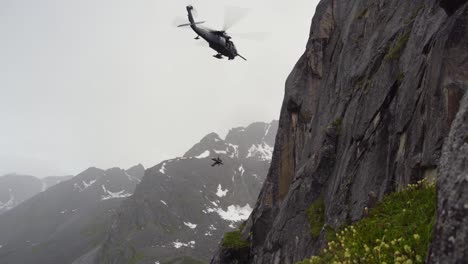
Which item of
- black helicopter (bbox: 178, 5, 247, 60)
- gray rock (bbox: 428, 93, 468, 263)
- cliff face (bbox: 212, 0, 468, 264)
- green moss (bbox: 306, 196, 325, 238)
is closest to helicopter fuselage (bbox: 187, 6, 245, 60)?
black helicopter (bbox: 178, 5, 247, 60)

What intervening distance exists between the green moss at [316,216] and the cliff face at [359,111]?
67 cm

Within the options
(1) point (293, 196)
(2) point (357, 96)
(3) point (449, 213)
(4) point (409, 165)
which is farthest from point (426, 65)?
(1) point (293, 196)

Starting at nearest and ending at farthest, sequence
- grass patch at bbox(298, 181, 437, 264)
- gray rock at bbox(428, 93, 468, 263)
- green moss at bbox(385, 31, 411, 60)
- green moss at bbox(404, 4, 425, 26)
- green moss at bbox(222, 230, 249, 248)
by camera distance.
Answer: gray rock at bbox(428, 93, 468, 263)
grass patch at bbox(298, 181, 437, 264)
green moss at bbox(385, 31, 411, 60)
green moss at bbox(404, 4, 425, 26)
green moss at bbox(222, 230, 249, 248)

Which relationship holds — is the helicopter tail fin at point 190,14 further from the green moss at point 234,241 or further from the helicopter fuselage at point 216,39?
the green moss at point 234,241

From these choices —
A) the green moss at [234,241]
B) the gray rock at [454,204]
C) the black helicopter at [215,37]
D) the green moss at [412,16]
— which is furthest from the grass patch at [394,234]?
the green moss at [234,241]

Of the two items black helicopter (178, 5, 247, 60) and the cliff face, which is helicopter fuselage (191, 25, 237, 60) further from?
the cliff face

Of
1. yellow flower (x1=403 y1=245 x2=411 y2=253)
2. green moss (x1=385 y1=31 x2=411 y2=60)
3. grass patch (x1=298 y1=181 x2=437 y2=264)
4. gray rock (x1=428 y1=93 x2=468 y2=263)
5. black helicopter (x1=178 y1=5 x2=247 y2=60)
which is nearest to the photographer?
gray rock (x1=428 y1=93 x2=468 y2=263)

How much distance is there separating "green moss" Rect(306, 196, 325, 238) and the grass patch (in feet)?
55.1

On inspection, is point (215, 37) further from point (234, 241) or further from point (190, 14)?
point (234, 241)

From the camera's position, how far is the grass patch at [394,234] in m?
7.24

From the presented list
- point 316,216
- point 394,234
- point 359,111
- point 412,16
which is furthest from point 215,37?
point 394,234

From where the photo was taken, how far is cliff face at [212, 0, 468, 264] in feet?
49.5

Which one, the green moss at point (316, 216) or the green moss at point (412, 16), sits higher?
the green moss at point (412, 16)

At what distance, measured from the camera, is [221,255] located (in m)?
47.7
